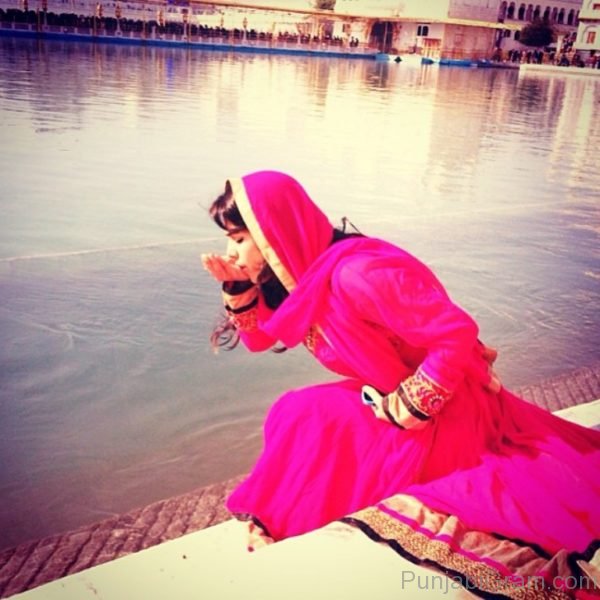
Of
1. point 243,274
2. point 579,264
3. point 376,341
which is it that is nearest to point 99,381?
point 243,274

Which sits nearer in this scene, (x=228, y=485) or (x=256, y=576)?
(x=256, y=576)

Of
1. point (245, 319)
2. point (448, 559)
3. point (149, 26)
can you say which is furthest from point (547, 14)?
point (448, 559)

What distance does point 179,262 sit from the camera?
4598 millimetres

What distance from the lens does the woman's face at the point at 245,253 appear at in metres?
1.75

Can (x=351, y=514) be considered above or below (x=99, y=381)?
above

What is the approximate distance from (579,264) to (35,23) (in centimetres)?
3338

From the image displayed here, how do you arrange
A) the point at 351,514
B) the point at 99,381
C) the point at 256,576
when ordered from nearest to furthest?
the point at 256,576
the point at 351,514
the point at 99,381

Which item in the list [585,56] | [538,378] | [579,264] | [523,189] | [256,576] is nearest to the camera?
[256,576]

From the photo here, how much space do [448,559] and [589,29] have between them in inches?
2103

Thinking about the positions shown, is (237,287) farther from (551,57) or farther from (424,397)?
(551,57)

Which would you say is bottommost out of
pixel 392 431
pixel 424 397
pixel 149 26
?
pixel 149 26

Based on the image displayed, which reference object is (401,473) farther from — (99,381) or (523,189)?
(523,189)

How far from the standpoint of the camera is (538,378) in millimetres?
3473

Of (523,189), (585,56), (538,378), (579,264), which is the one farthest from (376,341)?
(585,56)
